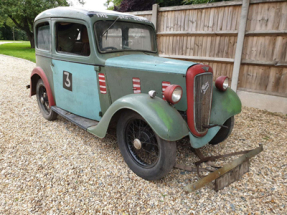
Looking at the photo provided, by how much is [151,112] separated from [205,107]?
2.59ft

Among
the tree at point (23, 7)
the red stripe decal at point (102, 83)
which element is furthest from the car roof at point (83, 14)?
the tree at point (23, 7)

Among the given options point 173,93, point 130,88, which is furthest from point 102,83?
point 173,93

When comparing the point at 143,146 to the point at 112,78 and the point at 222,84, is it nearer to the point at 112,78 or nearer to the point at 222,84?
the point at 112,78

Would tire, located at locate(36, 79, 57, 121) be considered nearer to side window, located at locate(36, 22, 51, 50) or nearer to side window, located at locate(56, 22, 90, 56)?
side window, located at locate(36, 22, 51, 50)

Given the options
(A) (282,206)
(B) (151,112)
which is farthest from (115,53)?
(A) (282,206)

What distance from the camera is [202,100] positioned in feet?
8.02

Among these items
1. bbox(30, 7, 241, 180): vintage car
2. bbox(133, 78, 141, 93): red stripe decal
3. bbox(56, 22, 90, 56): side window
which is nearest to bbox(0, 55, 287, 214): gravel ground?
bbox(30, 7, 241, 180): vintage car

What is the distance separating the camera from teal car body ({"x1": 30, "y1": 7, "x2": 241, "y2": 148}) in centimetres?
224

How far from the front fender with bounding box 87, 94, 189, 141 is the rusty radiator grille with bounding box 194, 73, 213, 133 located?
1.08 ft

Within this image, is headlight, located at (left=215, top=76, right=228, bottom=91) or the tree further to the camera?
the tree

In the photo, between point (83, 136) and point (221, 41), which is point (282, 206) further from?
point (221, 41)

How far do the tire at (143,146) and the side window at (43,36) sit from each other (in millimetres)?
2140

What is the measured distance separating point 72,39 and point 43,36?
0.84m

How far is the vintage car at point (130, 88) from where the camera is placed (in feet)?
7.26
